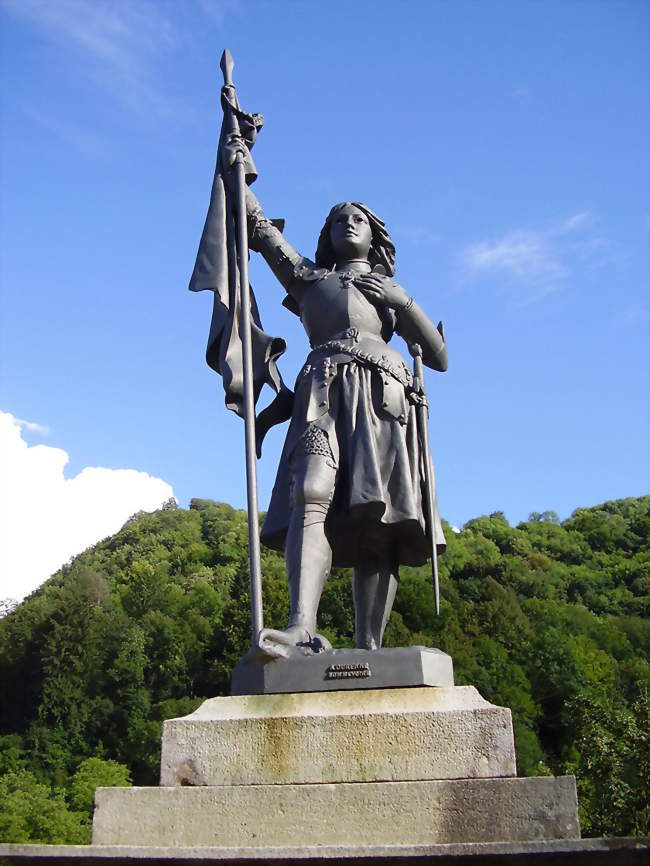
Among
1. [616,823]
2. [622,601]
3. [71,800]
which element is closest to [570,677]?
[622,601]

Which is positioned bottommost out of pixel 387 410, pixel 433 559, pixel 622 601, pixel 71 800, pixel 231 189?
pixel 71 800

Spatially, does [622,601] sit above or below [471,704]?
above

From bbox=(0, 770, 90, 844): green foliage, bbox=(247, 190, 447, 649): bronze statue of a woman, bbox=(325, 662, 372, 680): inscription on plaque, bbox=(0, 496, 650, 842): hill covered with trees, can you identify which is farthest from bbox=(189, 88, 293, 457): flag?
bbox=(0, 770, 90, 844): green foliage

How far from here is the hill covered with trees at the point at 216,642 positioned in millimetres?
48906

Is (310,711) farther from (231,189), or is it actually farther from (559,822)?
(231,189)

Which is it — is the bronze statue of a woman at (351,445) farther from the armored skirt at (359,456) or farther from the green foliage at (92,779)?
the green foliage at (92,779)

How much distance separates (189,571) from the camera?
7931 cm

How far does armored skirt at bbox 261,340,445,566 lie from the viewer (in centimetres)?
622

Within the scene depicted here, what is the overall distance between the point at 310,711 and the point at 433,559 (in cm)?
141

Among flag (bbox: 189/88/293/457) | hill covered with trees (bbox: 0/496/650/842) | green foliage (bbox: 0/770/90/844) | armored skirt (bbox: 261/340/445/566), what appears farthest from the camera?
A: hill covered with trees (bbox: 0/496/650/842)

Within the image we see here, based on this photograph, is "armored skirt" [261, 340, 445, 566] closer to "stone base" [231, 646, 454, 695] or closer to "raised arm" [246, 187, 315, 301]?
"raised arm" [246, 187, 315, 301]

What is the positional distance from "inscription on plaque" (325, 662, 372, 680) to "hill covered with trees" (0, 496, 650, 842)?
27347mm

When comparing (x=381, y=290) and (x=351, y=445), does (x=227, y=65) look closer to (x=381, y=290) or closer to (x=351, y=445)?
(x=381, y=290)

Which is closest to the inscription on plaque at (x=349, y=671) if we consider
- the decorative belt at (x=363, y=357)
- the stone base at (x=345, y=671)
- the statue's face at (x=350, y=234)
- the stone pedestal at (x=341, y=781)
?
the stone base at (x=345, y=671)
